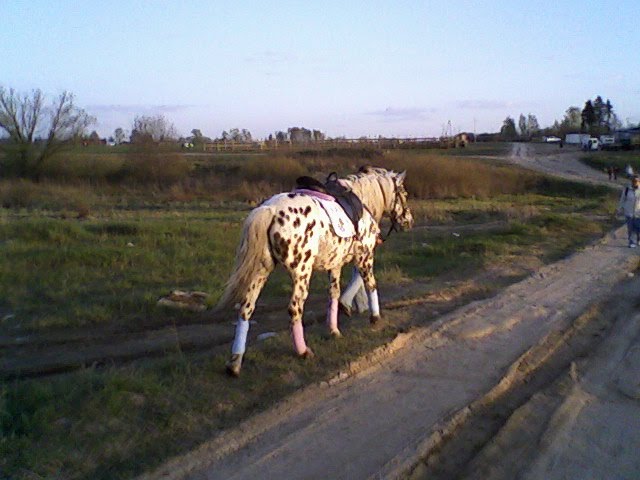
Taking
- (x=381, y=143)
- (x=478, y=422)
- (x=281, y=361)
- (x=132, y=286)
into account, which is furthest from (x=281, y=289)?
(x=381, y=143)

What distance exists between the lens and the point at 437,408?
5.88 metres

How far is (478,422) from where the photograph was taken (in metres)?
5.65

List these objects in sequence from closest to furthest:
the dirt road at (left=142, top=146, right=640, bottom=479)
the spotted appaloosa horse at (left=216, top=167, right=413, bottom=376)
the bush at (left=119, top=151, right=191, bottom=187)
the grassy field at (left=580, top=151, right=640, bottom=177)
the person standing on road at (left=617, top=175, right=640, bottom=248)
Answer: the dirt road at (left=142, top=146, right=640, bottom=479) → the spotted appaloosa horse at (left=216, top=167, right=413, bottom=376) → the person standing on road at (left=617, top=175, right=640, bottom=248) → the bush at (left=119, top=151, right=191, bottom=187) → the grassy field at (left=580, top=151, right=640, bottom=177)

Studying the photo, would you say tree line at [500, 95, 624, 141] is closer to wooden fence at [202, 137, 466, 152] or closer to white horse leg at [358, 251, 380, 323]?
wooden fence at [202, 137, 466, 152]

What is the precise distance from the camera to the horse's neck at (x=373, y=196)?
27.8ft

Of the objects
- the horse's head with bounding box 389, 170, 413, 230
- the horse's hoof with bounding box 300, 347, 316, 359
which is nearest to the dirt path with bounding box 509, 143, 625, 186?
the horse's head with bounding box 389, 170, 413, 230

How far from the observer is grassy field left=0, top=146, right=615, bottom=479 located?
16.4 feet

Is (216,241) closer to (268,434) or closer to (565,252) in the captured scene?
(565,252)

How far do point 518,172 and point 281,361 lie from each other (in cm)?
4364

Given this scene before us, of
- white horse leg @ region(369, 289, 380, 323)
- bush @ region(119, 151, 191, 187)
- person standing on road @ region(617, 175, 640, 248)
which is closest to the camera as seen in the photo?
white horse leg @ region(369, 289, 380, 323)

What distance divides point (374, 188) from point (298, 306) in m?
2.50

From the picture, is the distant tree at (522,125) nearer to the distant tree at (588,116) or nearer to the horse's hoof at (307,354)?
the distant tree at (588,116)

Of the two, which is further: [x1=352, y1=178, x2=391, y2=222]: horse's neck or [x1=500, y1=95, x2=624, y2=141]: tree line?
[x1=500, y1=95, x2=624, y2=141]: tree line

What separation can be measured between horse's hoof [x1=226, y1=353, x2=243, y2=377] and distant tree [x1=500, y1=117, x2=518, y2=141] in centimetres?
11216
